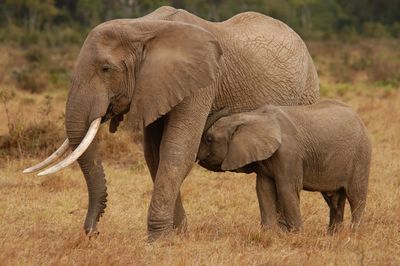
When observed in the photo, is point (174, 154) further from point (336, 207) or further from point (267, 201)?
point (336, 207)

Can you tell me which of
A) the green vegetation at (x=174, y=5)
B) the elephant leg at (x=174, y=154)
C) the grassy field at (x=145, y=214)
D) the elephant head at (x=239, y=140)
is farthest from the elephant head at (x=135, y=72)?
the green vegetation at (x=174, y=5)

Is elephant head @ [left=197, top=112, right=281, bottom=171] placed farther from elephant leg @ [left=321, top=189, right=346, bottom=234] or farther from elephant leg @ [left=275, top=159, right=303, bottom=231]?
elephant leg @ [left=321, top=189, right=346, bottom=234]

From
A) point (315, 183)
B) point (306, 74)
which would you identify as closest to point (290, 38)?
point (306, 74)

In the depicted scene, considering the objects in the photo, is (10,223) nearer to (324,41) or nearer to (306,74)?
(306,74)

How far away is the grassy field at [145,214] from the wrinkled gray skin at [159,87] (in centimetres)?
44

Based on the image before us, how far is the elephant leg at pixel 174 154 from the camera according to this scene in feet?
20.6

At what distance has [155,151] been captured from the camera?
681cm

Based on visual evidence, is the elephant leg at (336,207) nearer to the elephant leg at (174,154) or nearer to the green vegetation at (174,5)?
the elephant leg at (174,154)

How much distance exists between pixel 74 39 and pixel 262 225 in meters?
26.2

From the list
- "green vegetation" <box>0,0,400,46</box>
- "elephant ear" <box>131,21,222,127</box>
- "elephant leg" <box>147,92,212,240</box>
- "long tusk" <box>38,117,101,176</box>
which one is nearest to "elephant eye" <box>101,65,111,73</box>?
"elephant ear" <box>131,21,222,127</box>

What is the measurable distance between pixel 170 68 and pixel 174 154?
1.89 ft

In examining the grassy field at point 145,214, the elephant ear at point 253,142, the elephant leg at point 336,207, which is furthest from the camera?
the elephant leg at point 336,207

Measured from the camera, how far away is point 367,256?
6.02m

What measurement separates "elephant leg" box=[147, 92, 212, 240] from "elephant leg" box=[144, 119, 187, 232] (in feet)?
0.93
